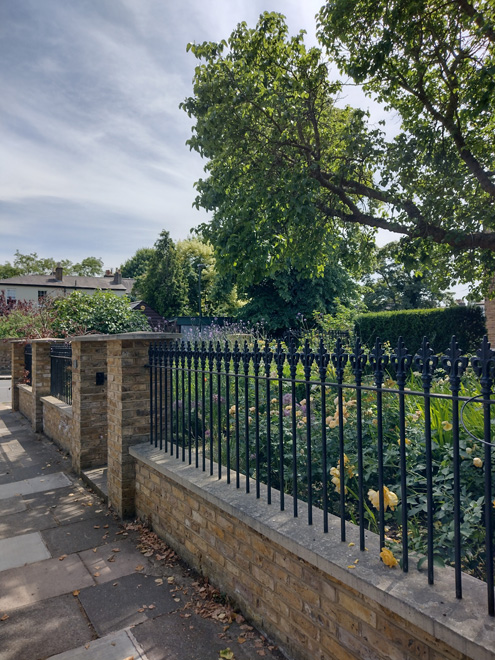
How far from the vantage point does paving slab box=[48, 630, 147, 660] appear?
230 cm

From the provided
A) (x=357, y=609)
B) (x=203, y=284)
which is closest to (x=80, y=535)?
(x=357, y=609)

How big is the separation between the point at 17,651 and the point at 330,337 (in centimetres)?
680

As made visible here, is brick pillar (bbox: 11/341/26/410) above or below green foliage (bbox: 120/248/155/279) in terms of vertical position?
below

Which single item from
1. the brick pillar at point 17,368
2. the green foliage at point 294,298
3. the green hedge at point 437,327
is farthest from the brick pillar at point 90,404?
the green foliage at point 294,298

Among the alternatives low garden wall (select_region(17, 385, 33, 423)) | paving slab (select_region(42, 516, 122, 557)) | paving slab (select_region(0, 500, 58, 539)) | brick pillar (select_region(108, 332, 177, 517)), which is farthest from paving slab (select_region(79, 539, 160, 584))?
low garden wall (select_region(17, 385, 33, 423))

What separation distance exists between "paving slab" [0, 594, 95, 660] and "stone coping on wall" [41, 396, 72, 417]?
3.65 m

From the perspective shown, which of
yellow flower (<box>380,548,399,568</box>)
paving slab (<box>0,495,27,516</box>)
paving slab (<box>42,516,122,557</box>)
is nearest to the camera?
yellow flower (<box>380,548,399,568</box>)

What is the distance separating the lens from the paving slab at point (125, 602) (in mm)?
2615

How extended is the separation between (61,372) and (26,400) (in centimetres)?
275

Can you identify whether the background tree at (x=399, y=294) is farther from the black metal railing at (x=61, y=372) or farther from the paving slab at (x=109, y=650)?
the paving slab at (x=109, y=650)

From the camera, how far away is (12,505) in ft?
14.9

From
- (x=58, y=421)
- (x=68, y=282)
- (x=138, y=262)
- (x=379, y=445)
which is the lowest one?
(x=58, y=421)

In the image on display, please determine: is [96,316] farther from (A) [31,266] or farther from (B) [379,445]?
(A) [31,266]

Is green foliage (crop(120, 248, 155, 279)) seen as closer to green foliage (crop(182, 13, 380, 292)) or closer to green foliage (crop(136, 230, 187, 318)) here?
green foliage (crop(136, 230, 187, 318))
